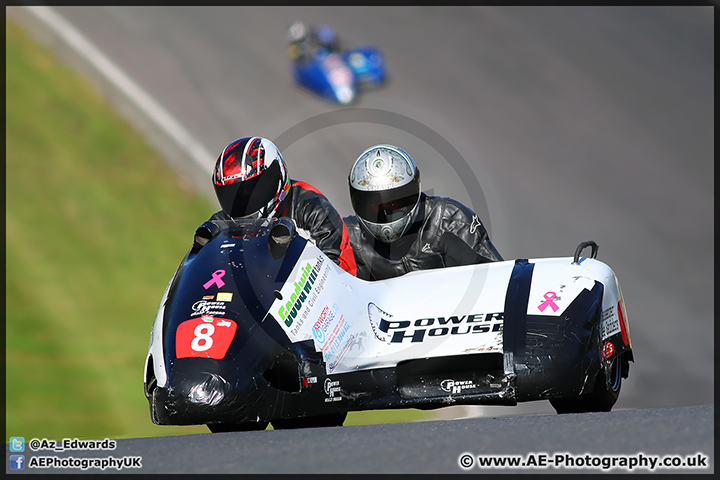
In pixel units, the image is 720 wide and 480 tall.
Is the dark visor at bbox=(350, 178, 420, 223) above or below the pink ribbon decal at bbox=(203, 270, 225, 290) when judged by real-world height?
above

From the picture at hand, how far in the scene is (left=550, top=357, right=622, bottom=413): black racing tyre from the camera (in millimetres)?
4868

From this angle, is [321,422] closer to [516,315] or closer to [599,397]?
[516,315]

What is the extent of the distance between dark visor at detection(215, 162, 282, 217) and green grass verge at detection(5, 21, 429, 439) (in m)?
3.32

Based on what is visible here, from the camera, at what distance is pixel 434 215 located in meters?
6.03

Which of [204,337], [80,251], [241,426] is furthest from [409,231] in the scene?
[80,251]

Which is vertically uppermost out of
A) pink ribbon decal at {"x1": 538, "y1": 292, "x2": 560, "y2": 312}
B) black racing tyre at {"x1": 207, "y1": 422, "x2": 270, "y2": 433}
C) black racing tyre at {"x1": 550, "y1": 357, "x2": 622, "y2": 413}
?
pink ribbon decal at {"x1": 538, "y1": 292, "x2": 560, "y2": 312}

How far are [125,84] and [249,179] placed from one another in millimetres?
12276

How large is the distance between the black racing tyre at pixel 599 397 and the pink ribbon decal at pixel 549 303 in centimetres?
41

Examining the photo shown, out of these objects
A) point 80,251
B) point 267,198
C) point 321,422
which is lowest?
point 321,422

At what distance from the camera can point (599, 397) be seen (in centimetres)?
492

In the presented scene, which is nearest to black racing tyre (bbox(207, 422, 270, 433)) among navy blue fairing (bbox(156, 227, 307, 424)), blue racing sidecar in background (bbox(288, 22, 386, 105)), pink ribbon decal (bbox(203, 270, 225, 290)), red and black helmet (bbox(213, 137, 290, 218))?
navy blue fairing (bbox(156, 227, 307, 424))

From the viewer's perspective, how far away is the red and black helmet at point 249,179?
540cm

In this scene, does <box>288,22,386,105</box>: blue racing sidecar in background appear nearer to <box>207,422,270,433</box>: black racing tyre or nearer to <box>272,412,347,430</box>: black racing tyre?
<box>272,412,347,430</box>: black racing tyre

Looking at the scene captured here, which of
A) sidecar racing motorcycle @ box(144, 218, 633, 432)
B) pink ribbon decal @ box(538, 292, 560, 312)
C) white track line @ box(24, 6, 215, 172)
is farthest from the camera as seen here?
white track line @ box(24, 6, 215, 172)
